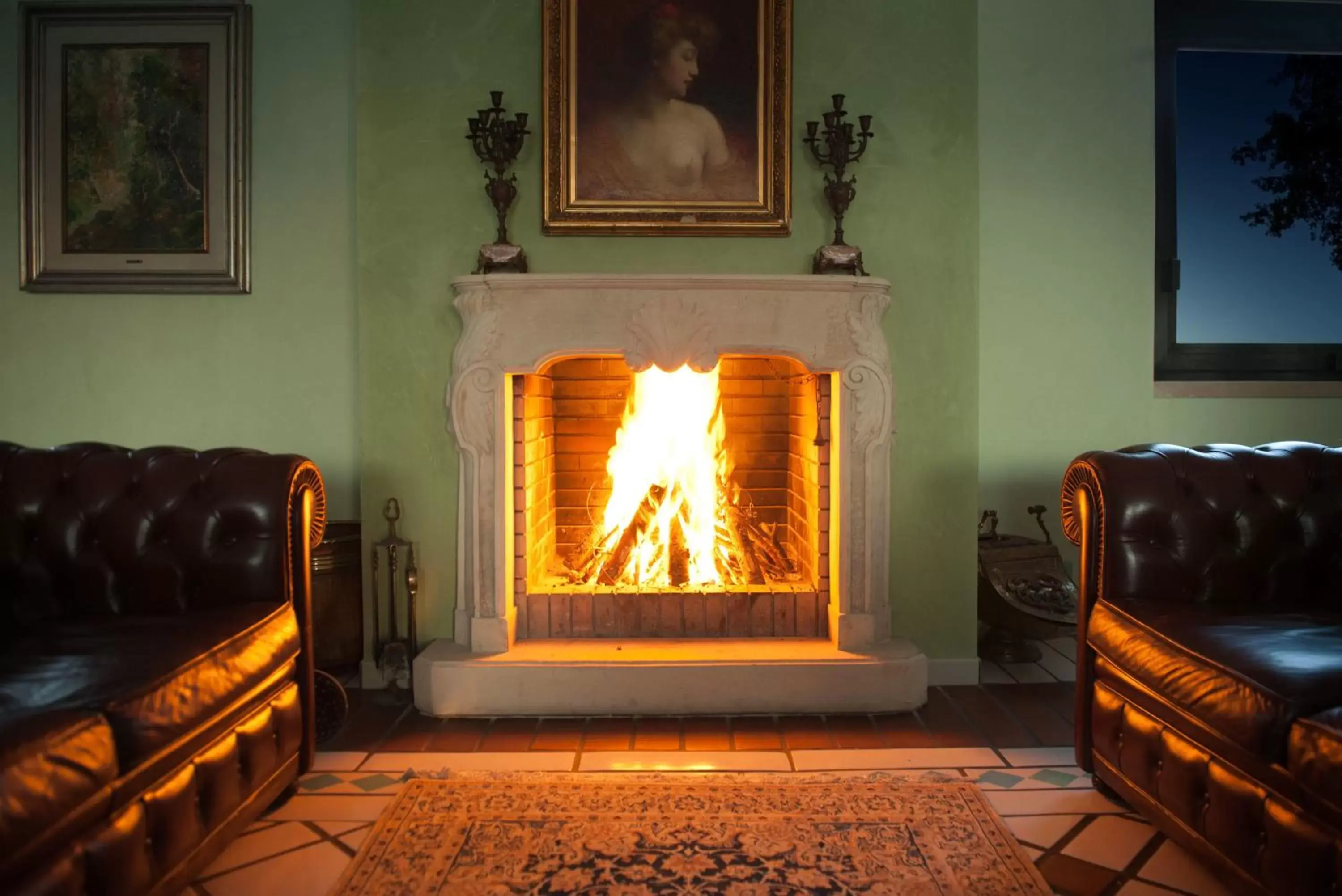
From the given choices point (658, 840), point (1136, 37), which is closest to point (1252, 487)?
point (658, 840)

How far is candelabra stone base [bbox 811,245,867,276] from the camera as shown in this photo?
123 inches

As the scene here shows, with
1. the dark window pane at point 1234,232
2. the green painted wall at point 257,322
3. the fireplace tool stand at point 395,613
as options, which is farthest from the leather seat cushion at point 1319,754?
the green painted wall at point 257,322

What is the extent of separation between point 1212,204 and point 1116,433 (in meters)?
0.95

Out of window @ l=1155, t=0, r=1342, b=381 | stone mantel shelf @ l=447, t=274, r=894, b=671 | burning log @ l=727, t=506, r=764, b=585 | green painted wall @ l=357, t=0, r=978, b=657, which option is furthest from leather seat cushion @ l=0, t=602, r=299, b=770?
window @ l=1155, t=0, r=1342, b=381

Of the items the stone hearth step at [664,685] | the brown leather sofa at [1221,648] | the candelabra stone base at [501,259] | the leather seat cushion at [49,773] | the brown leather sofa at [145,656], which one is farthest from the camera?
the candelabra stone base at [501,259]

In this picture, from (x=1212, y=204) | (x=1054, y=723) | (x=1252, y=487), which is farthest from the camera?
(x=1212, y=204)

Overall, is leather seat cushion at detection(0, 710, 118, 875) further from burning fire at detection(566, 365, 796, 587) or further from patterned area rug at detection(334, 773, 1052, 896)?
burning fire at detection(566, 365, 796, 587)

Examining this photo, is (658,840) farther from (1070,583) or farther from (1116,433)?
(1116,433)

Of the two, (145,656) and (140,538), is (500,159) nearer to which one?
(140,538)

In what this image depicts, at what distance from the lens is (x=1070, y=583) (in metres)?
3.24

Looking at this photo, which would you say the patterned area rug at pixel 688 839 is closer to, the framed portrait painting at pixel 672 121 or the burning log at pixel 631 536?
the burning log at pixel 631 536

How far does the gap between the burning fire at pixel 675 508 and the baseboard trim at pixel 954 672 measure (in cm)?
56

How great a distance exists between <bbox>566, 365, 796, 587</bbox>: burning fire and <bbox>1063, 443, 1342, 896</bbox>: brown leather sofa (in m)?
1.24

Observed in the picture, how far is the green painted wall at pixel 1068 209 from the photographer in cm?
354
